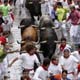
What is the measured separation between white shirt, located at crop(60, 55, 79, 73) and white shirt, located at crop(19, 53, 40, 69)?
0.71 metres

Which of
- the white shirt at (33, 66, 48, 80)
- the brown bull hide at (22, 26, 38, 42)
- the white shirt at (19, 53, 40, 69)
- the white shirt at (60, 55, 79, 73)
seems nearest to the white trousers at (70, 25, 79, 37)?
the brown bull hide at (22, 26, 38, 42)

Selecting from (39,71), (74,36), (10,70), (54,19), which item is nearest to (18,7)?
(54,19)

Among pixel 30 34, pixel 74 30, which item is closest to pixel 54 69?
pixel 30 34

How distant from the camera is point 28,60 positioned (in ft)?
47.1

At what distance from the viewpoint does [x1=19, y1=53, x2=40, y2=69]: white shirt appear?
1436 centimetres

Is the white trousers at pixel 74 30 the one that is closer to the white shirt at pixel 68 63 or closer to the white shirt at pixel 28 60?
the white shirt at pixel 68 63

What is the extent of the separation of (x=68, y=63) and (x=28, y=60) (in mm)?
1075

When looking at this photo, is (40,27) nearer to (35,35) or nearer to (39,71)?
(35,35)

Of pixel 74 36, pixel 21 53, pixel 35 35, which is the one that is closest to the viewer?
pixel 21 53

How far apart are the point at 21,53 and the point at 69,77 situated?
1.46m

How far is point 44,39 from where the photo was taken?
1833 centimetres

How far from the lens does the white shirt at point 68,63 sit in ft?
48.1

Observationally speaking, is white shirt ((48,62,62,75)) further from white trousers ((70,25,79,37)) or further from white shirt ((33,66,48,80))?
white trousers ((70,25,79,37))

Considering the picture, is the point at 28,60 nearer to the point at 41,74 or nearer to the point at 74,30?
the point at 41,74
